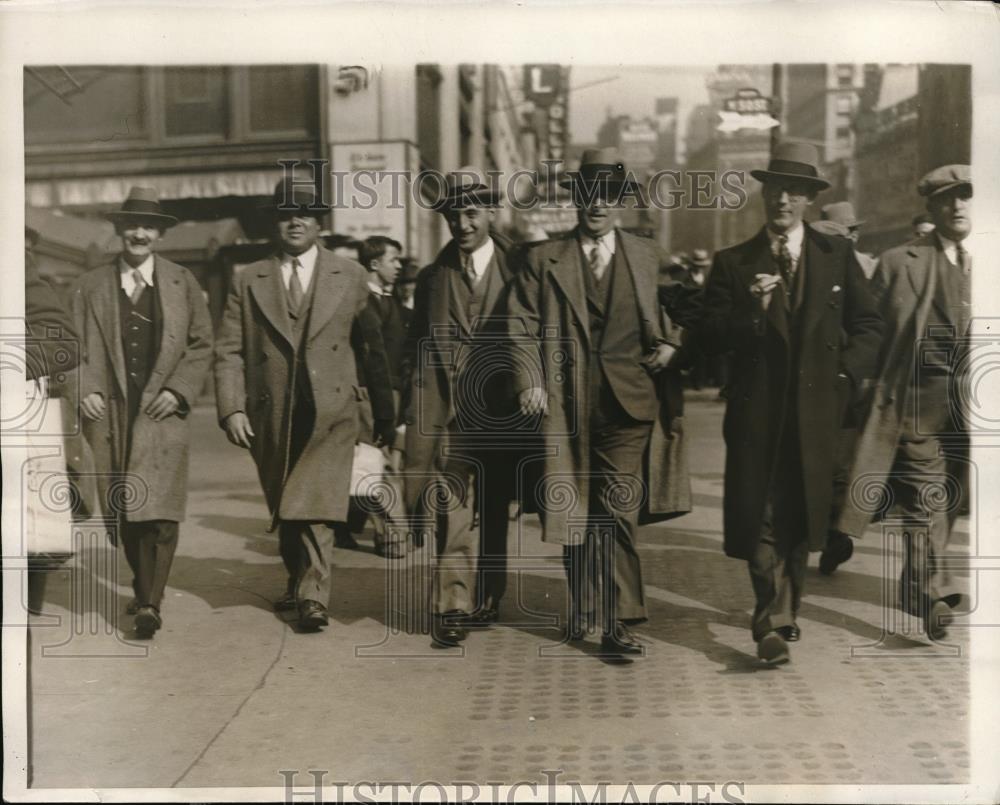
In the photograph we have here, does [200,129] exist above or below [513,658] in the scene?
above

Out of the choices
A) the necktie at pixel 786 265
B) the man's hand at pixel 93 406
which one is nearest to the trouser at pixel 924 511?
the necktie at pixel 786 265

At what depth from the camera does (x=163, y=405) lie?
5.67 metres

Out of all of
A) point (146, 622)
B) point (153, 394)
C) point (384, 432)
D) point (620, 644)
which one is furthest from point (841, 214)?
point (146, 622)

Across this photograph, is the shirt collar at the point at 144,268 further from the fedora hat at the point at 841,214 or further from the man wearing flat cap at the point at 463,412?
the fedora hat at the point at 841,214

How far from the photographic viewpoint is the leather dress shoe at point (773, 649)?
17.6ft

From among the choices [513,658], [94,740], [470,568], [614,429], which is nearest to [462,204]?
[614,429]

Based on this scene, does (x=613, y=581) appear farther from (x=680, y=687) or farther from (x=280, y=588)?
(x=280, y=588)

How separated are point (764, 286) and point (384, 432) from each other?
1.87 metres

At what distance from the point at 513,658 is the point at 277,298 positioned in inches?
78.3

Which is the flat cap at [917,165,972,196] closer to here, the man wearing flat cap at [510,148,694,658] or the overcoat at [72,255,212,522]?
the man wearing flat cap at [510,148,694,658]

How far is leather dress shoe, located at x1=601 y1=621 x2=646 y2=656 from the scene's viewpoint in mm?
5438

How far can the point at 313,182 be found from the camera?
549cm

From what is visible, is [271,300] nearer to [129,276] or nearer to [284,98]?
[129,276]

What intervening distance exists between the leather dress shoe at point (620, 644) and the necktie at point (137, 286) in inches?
104
